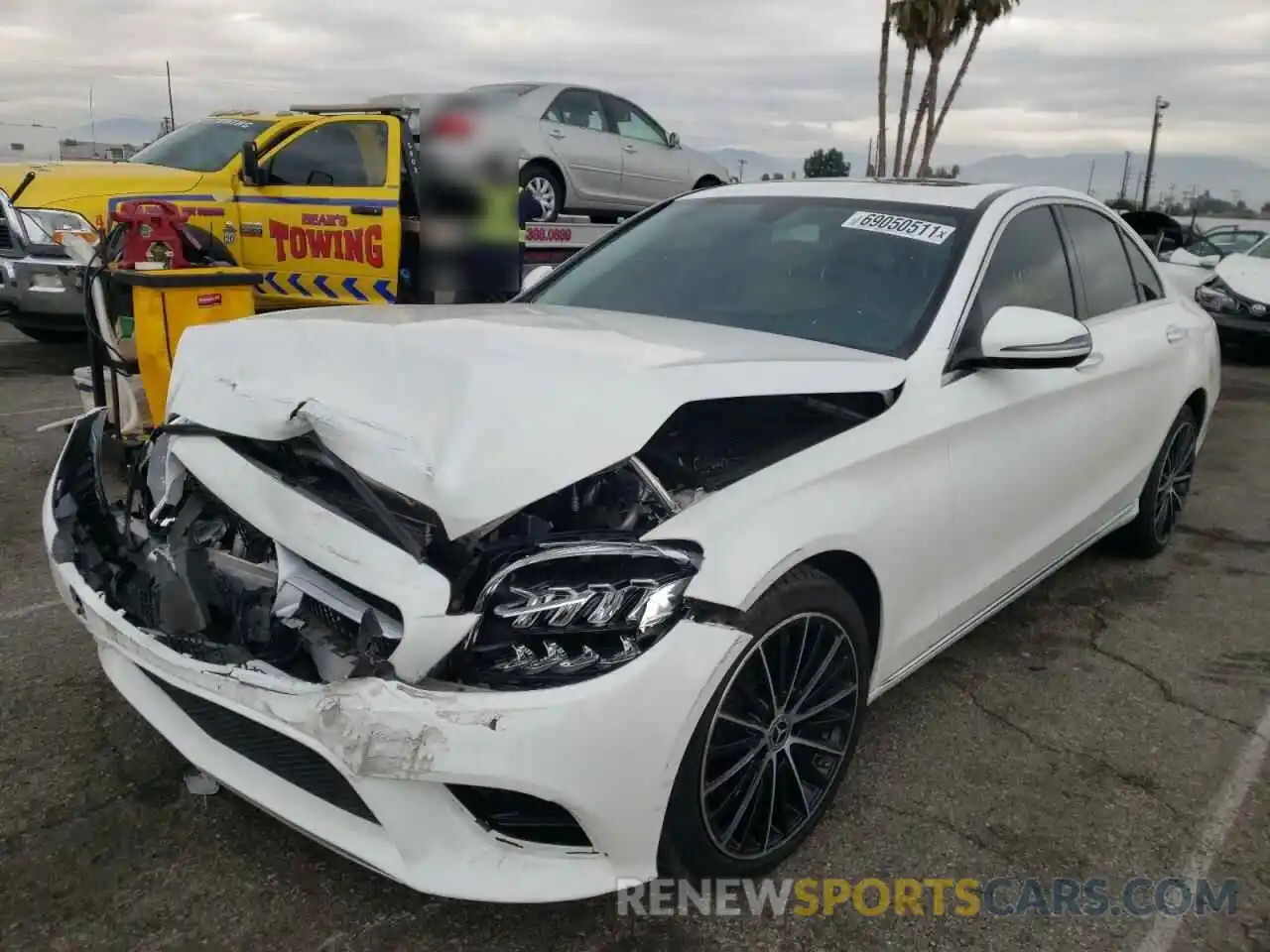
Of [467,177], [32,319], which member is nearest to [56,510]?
[467,177]

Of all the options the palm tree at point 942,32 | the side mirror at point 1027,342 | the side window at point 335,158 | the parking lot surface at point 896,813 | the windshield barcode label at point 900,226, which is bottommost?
the parking lot surface at point 896,813

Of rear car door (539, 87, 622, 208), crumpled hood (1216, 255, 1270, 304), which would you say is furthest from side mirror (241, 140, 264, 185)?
crumpled hood (1216, 255, 1270, 304)

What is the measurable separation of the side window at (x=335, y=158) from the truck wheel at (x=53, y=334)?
2296 millimetres

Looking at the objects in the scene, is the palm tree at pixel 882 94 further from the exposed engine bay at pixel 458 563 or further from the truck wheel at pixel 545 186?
the exposed engine bay at pixel 458 563

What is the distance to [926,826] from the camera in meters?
2.71

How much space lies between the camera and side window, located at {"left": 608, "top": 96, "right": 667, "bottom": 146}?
1100 cm

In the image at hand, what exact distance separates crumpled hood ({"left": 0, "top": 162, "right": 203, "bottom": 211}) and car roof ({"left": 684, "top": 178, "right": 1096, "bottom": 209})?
18.4 feet

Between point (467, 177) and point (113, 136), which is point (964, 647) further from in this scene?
point (113, 136)

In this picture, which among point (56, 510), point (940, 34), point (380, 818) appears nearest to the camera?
point (380, 818)

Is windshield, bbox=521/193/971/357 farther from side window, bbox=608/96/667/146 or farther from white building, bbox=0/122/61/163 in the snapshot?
white building, bbox=0/122/61/163

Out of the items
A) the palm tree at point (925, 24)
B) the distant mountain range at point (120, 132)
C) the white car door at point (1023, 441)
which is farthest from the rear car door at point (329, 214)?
the distant mountain range at point (120, 132)

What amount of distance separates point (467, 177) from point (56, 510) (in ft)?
17.4

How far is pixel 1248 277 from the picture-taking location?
36.1 feet

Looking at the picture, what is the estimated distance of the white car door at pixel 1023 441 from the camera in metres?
2.98
